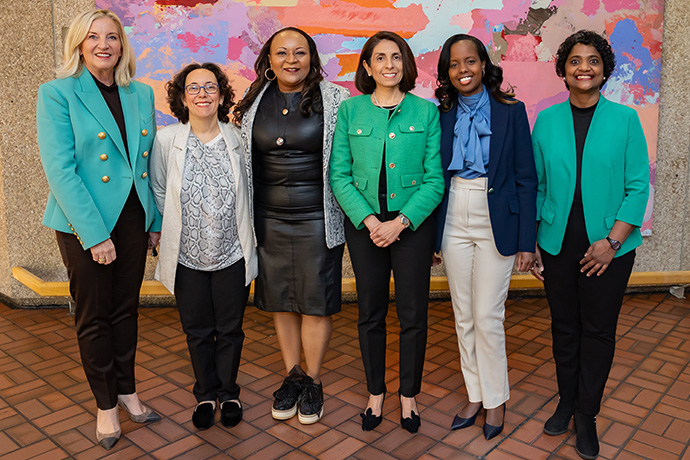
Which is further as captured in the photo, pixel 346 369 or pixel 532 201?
pixel 346 369

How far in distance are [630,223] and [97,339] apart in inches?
107

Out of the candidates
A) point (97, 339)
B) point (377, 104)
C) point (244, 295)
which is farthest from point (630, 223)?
point (97, 339)

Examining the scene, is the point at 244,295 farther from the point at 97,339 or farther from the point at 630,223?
the point at 630,223

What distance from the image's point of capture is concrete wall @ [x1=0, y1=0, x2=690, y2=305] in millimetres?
4793

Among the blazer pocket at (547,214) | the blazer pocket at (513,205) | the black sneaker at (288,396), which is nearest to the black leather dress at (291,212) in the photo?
the black sneaker at (288,396)

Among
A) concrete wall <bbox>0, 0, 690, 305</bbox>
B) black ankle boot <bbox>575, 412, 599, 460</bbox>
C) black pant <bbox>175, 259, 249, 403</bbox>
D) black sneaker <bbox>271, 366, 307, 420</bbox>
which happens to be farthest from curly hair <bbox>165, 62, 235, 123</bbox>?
black ankle boot <bbox>575, 412, 599, 460</bbox>

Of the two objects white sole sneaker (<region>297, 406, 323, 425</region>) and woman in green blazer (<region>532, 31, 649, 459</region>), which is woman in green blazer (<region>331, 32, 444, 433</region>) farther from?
woman in green blazer (<region>532, 31, 649, 459</region>)

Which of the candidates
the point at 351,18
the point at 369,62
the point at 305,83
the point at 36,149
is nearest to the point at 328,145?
the point at 305,83

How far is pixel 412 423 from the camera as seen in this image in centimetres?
312

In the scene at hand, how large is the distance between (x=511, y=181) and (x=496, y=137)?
0.77 ft

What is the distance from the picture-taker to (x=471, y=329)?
10.3 feet

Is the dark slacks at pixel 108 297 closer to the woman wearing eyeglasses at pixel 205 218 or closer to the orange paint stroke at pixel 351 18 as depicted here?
the woman wearing eyeglasses at pixel 205 218

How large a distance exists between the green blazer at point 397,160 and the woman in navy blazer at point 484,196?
0.29 ft

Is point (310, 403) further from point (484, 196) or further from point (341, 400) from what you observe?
point (484, 196)
